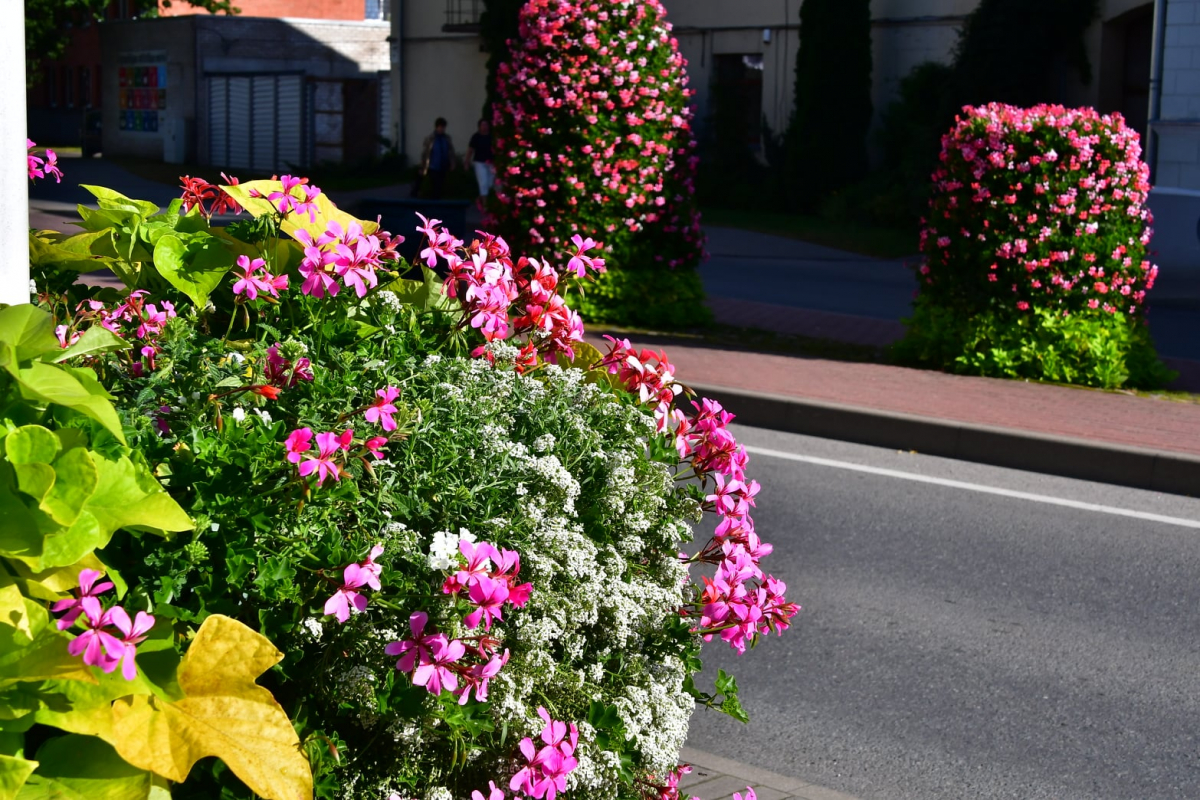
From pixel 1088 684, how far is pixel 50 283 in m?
4.00

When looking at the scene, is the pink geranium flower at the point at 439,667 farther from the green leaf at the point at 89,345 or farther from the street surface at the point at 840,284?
the street surface at the point at 840,284

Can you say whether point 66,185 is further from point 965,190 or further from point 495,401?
point 495,401

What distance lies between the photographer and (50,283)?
2855 mm

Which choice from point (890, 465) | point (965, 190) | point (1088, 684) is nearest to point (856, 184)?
point (965, 190)

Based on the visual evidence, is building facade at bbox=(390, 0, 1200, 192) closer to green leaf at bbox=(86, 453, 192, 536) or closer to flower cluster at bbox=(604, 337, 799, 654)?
flower cluster at bbox=(604, 337, 799, 654)

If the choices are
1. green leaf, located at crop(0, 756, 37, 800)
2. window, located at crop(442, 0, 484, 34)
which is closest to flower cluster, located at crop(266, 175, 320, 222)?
green leaf, located at crop(0, 756, 37, 800)

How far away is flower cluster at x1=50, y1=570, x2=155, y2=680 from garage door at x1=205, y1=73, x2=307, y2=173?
1506 inches

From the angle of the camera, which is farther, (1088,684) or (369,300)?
(1088,684)

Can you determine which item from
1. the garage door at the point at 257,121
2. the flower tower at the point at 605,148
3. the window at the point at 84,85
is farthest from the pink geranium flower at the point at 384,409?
the window at the point at 84,85

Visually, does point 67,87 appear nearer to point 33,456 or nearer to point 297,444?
point 297,444

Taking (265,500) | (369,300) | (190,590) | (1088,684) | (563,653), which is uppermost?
(369,300)

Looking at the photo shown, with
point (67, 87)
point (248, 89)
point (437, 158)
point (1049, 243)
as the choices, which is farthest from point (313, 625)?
point (67, 87)

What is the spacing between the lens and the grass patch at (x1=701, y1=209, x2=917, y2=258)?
922 inches

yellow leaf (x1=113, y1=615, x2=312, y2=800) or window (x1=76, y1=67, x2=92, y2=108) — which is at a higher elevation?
window (x1=76, y1=67, x2=92, y2=108)
